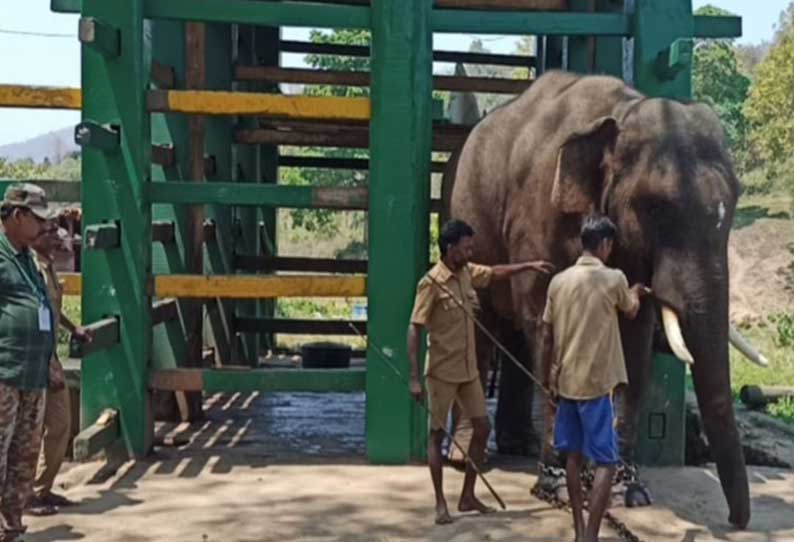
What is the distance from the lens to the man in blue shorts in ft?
16.0

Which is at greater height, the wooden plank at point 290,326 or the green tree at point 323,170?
the green tree at point 323,170

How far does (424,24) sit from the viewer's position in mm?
6719

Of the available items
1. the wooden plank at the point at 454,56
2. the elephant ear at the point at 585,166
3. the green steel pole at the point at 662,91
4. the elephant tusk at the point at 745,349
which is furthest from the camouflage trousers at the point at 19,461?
the wooden plank at the point at 454,56

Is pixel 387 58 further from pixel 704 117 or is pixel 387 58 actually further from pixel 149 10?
pixel 704 117

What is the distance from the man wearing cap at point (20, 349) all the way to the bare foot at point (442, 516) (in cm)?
190

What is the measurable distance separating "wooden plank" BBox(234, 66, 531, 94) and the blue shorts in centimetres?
442

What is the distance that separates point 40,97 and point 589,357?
12.6 ft

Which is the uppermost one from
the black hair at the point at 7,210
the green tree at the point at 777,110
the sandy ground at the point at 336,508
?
the green tree at the point at 777,110

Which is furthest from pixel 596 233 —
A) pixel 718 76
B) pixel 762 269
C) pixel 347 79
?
pixel 718 76

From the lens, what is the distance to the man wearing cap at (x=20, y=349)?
4.59m

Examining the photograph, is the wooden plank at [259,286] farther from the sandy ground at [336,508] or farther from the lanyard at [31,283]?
the lanyard at [31,283]

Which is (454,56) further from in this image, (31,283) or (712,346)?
(31,283)

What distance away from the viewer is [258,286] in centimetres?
660

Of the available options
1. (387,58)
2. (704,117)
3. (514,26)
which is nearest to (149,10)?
(387,58)
